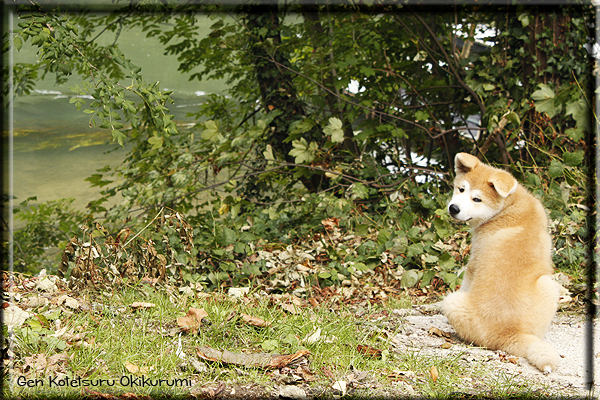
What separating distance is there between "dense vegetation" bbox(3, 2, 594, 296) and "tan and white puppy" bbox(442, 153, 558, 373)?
123 cm

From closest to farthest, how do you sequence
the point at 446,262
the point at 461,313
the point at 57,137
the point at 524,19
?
the point at 461,313 → the point at 446,262 → the point at 524,19 → the point at 57,137

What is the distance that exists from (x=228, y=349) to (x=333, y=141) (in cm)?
320

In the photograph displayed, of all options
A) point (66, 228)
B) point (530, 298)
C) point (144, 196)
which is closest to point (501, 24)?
point (530, 298)

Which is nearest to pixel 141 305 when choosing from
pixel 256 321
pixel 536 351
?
pixel 256 321

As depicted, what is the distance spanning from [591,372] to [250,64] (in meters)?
5.56

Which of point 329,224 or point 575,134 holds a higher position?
point 575,134

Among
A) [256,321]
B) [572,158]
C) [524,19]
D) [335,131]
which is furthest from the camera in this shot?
[524,19]

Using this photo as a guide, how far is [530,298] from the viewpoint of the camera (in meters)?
2.71

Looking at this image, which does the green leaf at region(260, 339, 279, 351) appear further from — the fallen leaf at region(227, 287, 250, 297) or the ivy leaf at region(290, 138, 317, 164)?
the ivy leaf at region(290, 138, 317, 164)

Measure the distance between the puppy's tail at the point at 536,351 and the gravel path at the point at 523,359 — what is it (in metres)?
0.04

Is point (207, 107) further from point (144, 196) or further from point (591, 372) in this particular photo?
point (591, 372)

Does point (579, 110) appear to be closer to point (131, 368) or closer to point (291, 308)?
point (291, 308)

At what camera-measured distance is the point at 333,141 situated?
204 inches

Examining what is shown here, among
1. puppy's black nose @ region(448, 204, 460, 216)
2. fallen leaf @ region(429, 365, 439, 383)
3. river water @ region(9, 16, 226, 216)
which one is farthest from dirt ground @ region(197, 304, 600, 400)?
river water @ region(9, 16, 226, 216)
